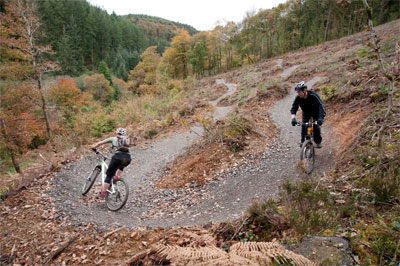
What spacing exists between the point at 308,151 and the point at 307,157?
156mm

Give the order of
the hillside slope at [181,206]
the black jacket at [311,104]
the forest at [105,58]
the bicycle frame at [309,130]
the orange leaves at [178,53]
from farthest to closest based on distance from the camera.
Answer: the orange leaves at [178,53], the forest at [105,58], the bicycle frame at [309,130], the black jacket at [311,104], the hillside slope at [181,206]

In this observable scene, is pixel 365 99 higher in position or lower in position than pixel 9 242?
higher

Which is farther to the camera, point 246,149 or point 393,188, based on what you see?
point 246,149

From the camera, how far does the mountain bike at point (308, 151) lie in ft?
17.2

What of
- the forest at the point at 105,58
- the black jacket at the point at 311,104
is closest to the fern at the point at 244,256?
the forest at the point at 105,58

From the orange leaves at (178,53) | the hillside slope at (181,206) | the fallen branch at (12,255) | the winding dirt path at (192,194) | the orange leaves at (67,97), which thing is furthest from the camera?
the orange leaves at (178,53)

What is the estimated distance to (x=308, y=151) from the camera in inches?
210

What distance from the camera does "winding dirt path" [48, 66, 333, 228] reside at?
4887mm

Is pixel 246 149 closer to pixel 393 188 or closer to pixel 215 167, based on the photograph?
pixel 215 167

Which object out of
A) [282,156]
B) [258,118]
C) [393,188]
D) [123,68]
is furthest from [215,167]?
[123,68]

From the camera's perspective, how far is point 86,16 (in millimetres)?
72312

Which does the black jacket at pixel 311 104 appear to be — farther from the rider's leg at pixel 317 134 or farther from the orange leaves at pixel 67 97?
the orange leaves at pixel 67 97

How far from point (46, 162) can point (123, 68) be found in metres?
59.8

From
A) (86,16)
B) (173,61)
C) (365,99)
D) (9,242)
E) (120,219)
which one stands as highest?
(86,16)
